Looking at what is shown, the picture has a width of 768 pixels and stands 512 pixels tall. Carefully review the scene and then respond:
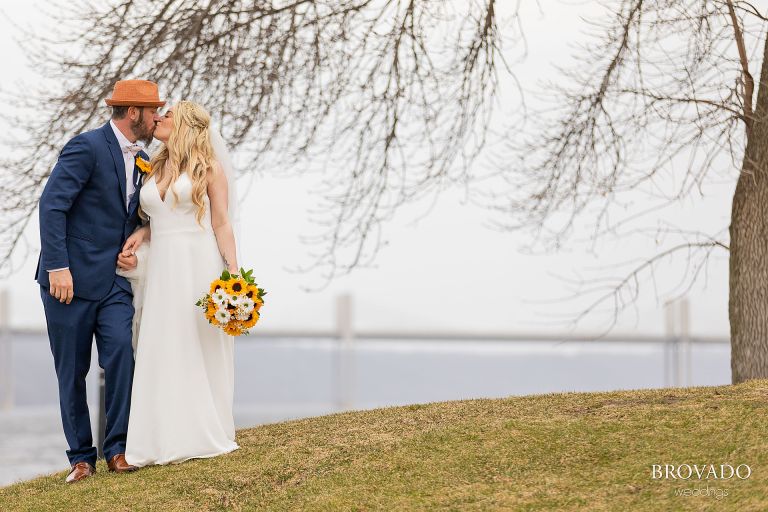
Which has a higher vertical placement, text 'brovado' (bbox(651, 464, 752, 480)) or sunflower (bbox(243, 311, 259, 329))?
sunflower (bbox(243, 311, 259, 329))

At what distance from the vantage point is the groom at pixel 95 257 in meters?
5.39

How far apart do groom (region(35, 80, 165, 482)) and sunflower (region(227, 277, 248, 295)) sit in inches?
24.9

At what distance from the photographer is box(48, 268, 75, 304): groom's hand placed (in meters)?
5.35

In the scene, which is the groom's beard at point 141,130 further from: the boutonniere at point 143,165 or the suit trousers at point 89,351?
the suit trousers at point 89,351

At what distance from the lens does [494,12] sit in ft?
27.7

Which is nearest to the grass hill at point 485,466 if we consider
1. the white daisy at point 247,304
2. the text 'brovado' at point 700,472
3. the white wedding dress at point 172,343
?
the text 'brovado' at point 700,472

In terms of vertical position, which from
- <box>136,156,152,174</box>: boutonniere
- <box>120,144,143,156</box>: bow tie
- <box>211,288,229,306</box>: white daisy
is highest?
<box>120,144,143,156</box>: bow tie

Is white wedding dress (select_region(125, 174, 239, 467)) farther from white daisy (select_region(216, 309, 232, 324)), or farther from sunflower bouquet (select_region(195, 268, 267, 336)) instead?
white daisy (select_region(216, 309, 232, 324))

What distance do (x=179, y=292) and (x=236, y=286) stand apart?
1.26ft

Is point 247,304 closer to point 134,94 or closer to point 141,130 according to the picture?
point 141,130

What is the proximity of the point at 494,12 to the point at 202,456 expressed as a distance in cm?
484

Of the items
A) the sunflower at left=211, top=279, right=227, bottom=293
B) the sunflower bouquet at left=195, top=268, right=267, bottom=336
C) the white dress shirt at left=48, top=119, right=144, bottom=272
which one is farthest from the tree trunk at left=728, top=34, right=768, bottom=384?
the white dress shirt at left=48, top=119, right=144, bottom=272

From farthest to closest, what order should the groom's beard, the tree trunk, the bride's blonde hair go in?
the tree trunk, the groom's beard, the bride's blonde hair

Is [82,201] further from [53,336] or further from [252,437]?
[252,437]
